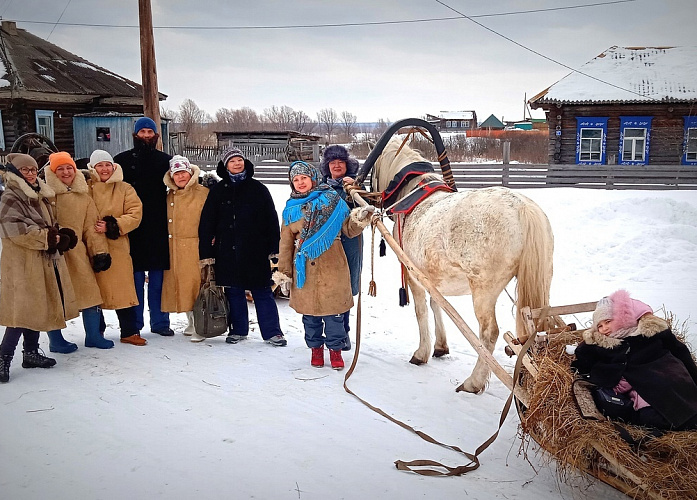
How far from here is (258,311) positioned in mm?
4773

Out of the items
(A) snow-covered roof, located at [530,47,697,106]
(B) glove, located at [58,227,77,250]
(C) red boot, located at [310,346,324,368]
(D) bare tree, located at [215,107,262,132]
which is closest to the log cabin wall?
(A) snow-covered roof, located at [530,47,697,106]

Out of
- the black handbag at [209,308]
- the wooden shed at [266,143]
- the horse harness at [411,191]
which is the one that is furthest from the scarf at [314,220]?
the wooden shed at [266,143]

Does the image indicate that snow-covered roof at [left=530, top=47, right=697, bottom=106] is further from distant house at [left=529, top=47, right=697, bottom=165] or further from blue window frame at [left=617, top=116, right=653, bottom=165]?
blue window frame at [left=617, top=116, right=653, bottom=165]

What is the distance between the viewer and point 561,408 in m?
2.38

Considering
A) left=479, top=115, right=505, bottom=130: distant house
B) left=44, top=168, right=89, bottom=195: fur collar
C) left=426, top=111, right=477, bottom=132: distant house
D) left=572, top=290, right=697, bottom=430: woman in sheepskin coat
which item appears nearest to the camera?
left=572, top=290, right=697, bottom=430: woman in sheepskin coat

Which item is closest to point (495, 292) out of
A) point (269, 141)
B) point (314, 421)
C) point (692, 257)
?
point (314, 421)

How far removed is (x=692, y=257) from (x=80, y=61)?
69.2ft

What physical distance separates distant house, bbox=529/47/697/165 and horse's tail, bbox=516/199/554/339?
13.8m

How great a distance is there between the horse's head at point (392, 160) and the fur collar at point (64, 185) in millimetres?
2626

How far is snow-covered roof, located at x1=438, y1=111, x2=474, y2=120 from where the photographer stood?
5537cm

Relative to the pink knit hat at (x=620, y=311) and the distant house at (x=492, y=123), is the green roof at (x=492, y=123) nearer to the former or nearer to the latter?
the distant house at (x=492, y=123)

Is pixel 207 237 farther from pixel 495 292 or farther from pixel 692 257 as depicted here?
pixel 692 257

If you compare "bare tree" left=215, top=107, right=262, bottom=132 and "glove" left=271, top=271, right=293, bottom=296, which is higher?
"bare tree" left=215, top=107, right=262, bottom=132

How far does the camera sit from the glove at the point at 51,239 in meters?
3.82
